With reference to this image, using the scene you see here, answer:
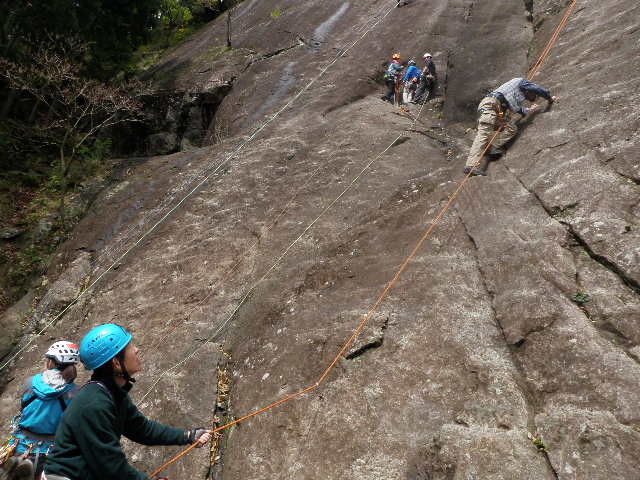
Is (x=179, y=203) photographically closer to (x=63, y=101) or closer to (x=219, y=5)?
(x=63, y=101)

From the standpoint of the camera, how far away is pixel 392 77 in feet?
41.9

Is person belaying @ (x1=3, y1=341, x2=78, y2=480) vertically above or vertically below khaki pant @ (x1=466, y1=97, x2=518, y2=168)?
above

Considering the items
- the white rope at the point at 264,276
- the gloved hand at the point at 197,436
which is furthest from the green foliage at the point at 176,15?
the gloved hand at the point at 197,436

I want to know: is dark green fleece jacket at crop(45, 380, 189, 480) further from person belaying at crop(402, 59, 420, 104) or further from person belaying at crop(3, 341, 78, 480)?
person belaying at crop(402, 59, 420, 104)

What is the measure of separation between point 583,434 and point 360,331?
7.77ft

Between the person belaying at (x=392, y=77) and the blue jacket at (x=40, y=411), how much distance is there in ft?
36.5

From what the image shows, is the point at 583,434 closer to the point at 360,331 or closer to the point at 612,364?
the point at 612,364

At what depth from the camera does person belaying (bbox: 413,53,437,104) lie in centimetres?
1208

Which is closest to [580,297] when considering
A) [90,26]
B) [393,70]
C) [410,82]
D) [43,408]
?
[43,408]

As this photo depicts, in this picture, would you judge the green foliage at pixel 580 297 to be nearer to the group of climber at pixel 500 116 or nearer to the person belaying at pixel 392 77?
the group of climber at pixel 500 116

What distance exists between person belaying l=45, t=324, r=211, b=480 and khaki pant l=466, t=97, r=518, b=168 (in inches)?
258

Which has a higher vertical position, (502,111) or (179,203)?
(179,203)

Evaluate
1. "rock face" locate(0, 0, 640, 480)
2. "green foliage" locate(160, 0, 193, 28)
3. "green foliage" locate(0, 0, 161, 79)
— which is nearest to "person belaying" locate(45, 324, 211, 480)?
"rock face" locate(0, 0, 640, 480)

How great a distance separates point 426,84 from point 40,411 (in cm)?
1152
